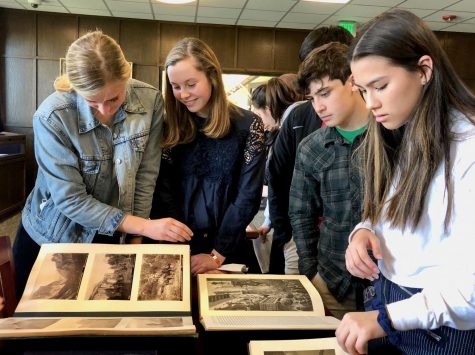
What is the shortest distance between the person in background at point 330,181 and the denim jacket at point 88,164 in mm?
499

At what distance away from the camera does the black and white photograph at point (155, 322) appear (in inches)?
30.7

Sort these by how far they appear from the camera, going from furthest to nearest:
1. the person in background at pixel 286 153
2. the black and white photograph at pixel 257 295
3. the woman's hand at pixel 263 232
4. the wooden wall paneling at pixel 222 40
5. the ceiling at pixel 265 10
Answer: the wooden wall paneling at pixel 222 40 → the ceiling at pixel 265 10 → the woman's hand at pixel 263 232 → the person in background at pixel 286 153 → the black and white photograph at pixel 257 295

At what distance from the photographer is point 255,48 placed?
272 inches

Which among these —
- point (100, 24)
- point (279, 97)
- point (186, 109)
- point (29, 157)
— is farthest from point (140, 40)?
point (186, 109)

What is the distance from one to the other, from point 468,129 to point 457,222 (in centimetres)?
17

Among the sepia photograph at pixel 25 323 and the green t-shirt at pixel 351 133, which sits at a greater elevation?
the green t-shirt at pixel 351 133

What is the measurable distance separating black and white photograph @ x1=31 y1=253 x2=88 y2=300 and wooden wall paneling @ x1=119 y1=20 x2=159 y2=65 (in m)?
6.05

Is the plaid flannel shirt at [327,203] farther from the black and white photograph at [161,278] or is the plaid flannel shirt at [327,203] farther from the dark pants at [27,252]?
the dark pants at [27,252]

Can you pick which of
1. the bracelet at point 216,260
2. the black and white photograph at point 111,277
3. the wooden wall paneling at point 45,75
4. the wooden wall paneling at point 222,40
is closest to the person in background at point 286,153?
the bracelet at point 216,260

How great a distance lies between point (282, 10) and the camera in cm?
591

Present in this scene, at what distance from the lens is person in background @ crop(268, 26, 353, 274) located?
1766 mm

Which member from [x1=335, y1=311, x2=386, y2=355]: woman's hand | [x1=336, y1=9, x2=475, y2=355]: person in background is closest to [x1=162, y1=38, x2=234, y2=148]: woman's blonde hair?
[x1=336, y1=9, x2=475, y2=355]: person in background

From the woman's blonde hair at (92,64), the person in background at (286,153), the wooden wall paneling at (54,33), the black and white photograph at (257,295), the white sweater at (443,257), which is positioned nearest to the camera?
the white sweater at (443,257)

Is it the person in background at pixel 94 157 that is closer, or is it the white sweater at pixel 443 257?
the white sweater at pixel 443 257
